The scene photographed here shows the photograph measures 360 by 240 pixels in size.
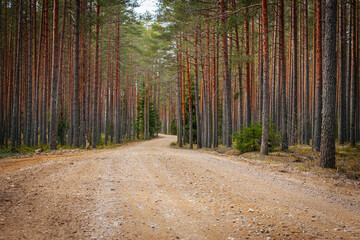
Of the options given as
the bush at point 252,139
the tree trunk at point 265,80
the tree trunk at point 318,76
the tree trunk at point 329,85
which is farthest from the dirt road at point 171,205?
the tree trunk at point 318,76

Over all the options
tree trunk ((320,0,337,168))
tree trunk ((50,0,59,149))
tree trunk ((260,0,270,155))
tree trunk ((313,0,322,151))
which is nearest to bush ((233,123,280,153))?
tree trunk ((260,0,270,155))

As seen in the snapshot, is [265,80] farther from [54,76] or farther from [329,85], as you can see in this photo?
[54,76]

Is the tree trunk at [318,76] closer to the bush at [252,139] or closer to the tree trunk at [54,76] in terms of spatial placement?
the bush at [252,139]

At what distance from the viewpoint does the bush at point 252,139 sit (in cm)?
1259

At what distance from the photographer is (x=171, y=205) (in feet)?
14.1

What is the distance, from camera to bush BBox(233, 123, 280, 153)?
12594 millimetres

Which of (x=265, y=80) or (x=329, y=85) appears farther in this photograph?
(x=265, y=80)

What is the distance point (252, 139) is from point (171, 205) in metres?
9.44

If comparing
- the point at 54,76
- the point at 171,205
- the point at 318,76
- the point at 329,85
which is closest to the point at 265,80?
the point at 318,76

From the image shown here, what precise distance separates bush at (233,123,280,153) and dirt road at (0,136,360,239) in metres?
5.77

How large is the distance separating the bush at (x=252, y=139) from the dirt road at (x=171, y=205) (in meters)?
5.77

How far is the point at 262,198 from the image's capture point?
187 inches

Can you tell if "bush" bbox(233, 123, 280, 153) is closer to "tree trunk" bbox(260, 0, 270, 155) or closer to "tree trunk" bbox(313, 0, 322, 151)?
"tree trunk" bbox(260, 0, 270, 155)

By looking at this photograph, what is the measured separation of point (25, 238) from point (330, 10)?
35.8ft
